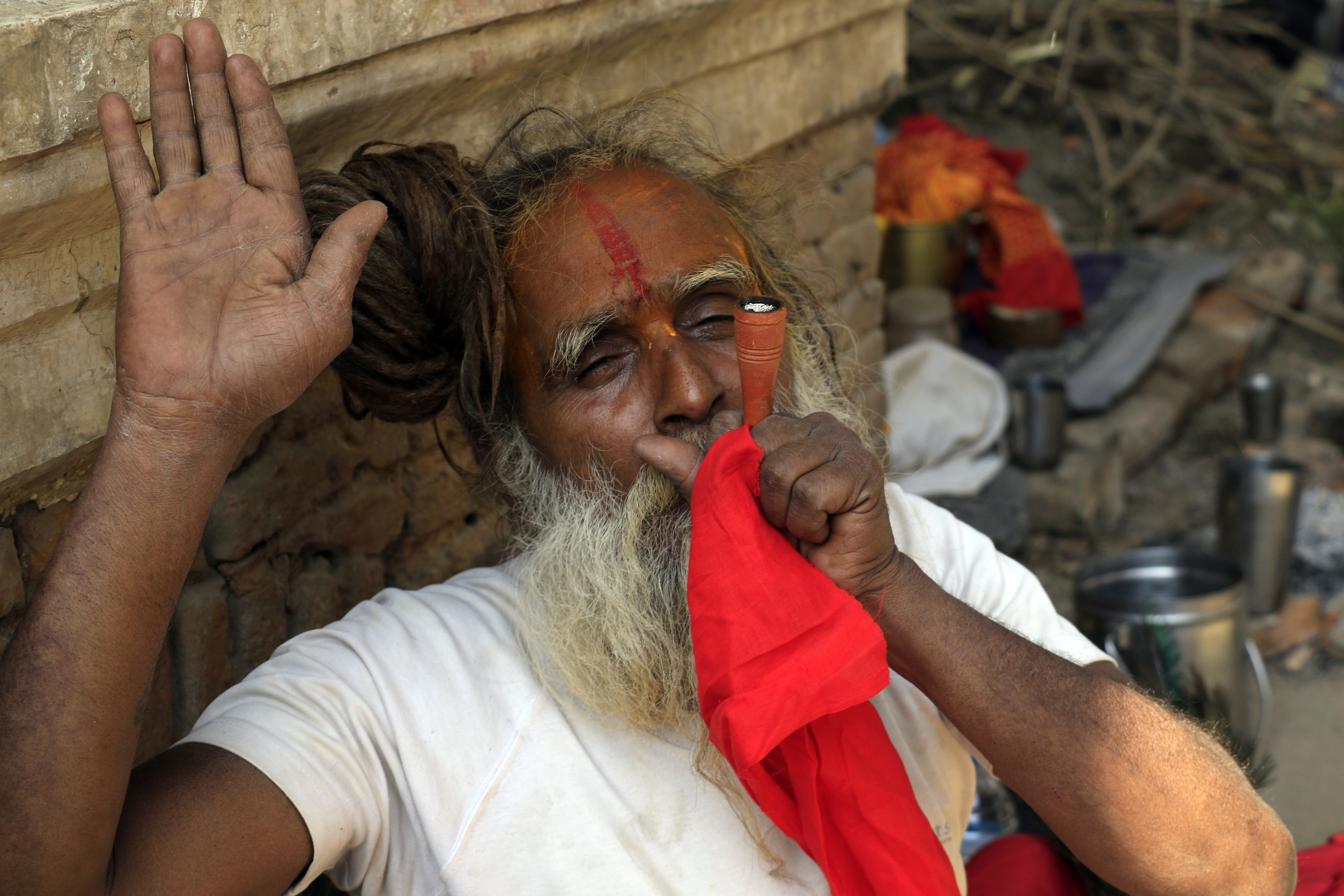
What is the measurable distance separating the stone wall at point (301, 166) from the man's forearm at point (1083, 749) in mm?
762

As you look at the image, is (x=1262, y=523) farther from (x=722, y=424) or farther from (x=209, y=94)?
(x=209, y=94)

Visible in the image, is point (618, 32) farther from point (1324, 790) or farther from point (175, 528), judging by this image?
point (1324, 790)

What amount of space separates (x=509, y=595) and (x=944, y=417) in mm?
3116

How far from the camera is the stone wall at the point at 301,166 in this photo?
1.44m

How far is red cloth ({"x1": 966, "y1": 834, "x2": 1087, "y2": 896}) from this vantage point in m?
2.07

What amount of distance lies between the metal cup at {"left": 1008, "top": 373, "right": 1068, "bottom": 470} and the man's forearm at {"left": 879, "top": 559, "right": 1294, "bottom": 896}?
322 centimetres

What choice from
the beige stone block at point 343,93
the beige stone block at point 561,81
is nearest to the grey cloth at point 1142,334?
the beige stone block at point 561,81

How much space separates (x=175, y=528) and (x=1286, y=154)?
7818 millimetres

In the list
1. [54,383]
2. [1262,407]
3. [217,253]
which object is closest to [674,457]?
[217,253]

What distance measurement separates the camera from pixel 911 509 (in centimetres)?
194

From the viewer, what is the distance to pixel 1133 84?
775cm

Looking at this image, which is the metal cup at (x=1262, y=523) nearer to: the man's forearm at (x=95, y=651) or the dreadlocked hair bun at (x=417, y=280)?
the dreadlocked hair bun at (x=417, y=280)

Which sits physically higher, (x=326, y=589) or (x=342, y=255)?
(x=342, y=255)

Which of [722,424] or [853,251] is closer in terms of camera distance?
[722,424]
